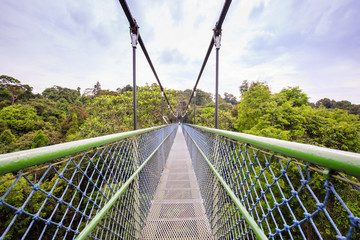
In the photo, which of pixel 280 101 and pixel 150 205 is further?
pixel 280 101

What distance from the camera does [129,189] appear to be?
132 cm

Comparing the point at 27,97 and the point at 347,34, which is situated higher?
the point at 347,34

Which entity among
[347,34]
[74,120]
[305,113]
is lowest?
[74,120]

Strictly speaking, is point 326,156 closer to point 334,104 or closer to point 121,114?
point 121,114

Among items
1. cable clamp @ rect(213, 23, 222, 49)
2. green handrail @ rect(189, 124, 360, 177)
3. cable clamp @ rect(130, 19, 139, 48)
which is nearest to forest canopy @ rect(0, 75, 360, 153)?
cable clamp @ rect(130, 19, 139, 48)

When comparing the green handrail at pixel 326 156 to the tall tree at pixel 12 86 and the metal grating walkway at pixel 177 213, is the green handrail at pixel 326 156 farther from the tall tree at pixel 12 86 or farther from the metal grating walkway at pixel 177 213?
the tall tree at pixel 12 86

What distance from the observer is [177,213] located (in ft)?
5.83

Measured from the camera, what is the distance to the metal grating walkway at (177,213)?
4.99ft

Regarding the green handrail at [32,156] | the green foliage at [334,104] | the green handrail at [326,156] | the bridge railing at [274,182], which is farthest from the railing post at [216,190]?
the green foliage at [334,104]

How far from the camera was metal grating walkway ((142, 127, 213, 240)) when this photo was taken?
1522mm

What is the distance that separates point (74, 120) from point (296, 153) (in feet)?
87.6

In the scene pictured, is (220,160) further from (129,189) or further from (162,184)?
(162,184)

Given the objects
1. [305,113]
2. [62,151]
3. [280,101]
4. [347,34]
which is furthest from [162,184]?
[347,34]

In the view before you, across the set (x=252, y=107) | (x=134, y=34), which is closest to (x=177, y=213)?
(x=134, y=34)
